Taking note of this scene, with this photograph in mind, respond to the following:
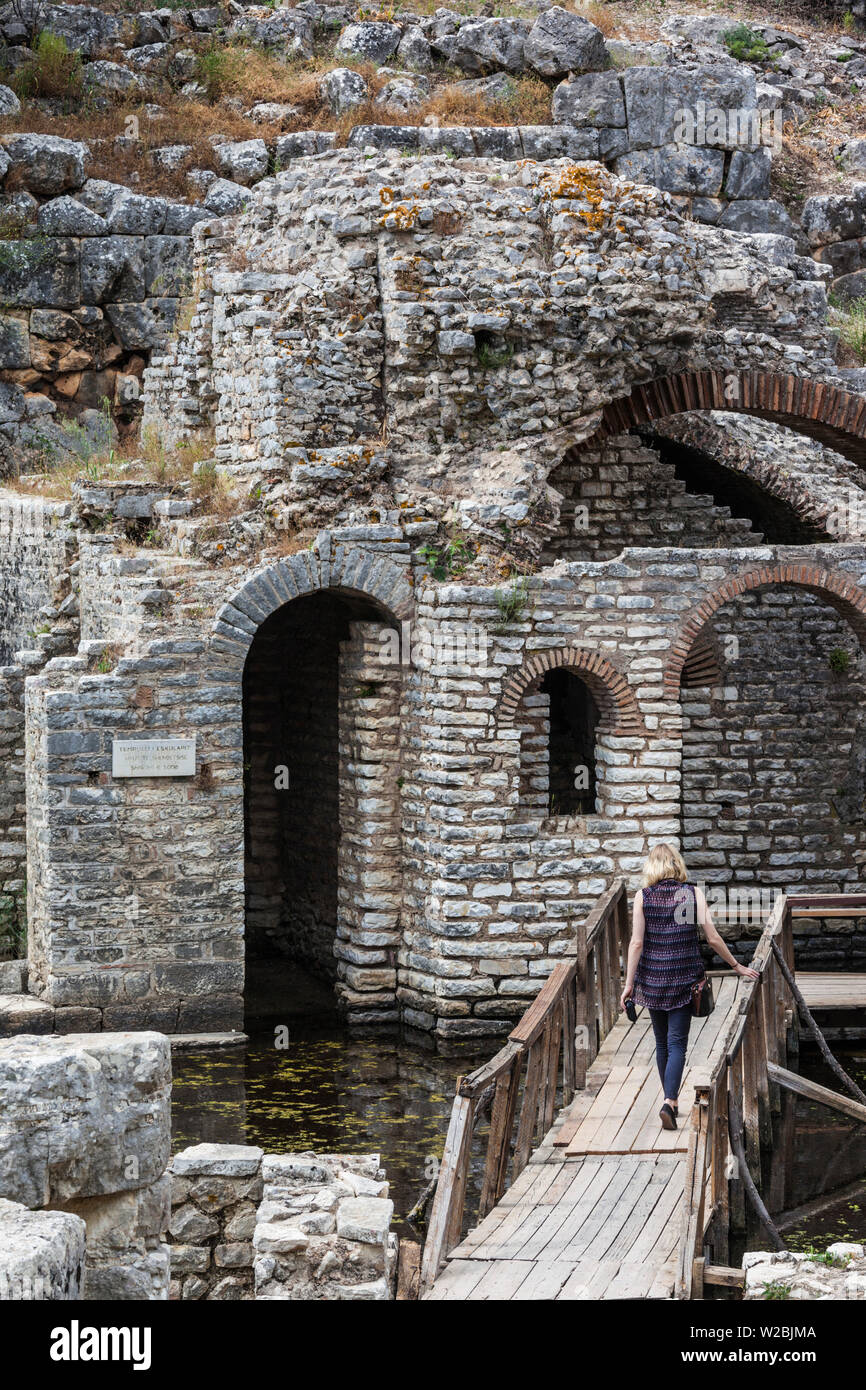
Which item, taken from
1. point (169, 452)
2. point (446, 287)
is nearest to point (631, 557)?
point (446, 287)

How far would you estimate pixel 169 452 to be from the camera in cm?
1383

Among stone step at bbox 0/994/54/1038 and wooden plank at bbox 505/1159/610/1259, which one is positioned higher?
stone step at bbox 0/994/54/1038

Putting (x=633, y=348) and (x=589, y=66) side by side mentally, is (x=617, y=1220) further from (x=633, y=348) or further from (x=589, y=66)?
(x=589, y=66)

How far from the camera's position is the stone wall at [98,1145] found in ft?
13.6

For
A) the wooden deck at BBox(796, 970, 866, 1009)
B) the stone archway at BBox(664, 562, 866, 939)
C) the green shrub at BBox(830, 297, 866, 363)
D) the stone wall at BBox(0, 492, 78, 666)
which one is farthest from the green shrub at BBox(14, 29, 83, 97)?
the wooden deck at BBox(796, 970, 866, 1009)

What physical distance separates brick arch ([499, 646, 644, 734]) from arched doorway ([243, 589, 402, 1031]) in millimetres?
923

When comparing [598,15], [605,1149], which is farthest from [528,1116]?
[598,15]

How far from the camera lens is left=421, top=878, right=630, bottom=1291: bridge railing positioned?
6988mm

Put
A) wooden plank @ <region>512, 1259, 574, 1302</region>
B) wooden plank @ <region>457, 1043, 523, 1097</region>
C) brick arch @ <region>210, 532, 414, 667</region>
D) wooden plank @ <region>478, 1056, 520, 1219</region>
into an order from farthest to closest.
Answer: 1. brick arch @ <region>210, 532, 414, 667</region>
2. wooden plank @ <region>478, 1056, 520, 1219</region>
3. wooden plank @ <region>457, 1043, 523, 1097</region>
4. wooden plank @ <region>512, 1259, 574, 1302</region>

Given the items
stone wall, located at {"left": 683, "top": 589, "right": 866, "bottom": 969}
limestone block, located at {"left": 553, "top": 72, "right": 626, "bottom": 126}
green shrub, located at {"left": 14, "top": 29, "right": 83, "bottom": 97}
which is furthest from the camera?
green shrub, located at {"left": 14, "top": 29, "right": 83, "bottom": 97}

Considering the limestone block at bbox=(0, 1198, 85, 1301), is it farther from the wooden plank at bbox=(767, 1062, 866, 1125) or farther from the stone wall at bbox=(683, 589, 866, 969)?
the stone wall at bbox=(683, 589, 866, 969)

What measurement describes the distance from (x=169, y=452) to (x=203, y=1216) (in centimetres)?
843

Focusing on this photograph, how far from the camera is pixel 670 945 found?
830 cm

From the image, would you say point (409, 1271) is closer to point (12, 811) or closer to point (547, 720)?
point (547, 720)
